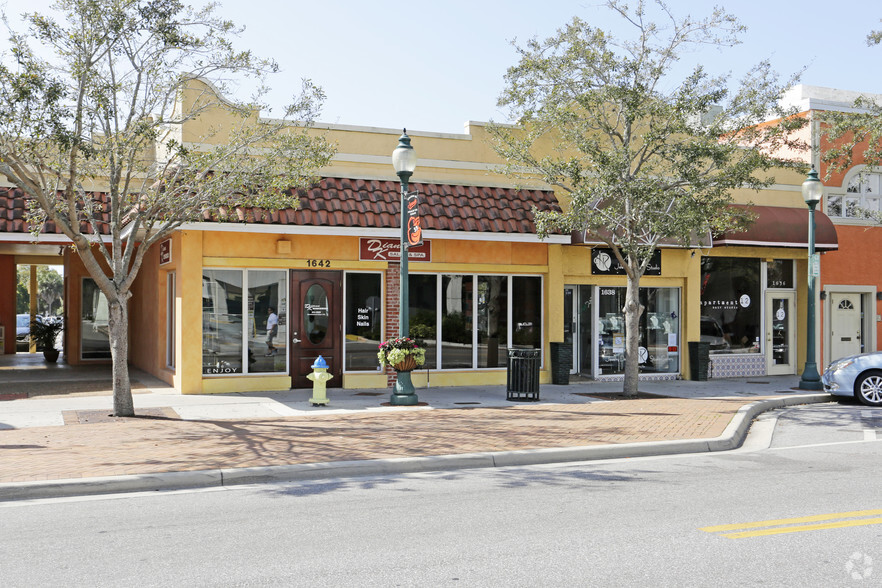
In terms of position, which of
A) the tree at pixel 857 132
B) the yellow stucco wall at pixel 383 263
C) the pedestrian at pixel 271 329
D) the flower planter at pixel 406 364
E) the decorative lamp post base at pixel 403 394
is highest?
the tree at pixel 857 132

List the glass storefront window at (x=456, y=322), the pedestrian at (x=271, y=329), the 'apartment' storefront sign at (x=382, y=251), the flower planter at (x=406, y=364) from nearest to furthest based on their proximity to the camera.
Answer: the flower planter at (x=406, y=364), the pedestrian at (x=271, y=329), the 'apartment' storefront sign at (x=382, y=251), the glass storefront window at (x=456, y=322)

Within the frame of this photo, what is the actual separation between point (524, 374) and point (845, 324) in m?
11.0

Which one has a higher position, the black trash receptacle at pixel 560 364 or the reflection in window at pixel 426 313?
the reflection in window at pixel 426 313

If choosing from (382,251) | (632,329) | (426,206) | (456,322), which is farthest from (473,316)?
(632,329)

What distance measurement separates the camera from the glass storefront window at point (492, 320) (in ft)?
55.4

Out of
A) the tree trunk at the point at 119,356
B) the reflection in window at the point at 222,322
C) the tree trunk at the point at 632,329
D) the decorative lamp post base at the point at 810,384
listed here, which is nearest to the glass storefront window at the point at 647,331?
the tree trunk at the point at 632,329

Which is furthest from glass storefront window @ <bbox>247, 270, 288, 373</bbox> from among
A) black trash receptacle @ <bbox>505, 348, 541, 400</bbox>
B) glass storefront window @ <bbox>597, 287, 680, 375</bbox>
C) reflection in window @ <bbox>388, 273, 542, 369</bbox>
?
glass storefront window @ <bbox>597, 287, 680, 375</bbox>

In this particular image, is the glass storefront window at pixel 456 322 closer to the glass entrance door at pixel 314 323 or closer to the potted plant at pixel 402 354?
the glass entrance door at pixel 314 323

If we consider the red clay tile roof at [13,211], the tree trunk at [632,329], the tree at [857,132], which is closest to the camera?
the red clay tile roof at [13,211]

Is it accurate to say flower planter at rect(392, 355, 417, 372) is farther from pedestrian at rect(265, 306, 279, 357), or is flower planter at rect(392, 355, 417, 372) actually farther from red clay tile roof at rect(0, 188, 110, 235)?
red clay tile roof at rect(0, 188, 110, 235)

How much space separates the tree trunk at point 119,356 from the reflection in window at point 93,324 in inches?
440

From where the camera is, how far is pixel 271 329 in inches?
610

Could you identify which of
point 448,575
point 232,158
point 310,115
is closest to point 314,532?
point 448,575

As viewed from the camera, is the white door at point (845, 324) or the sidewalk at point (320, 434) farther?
the white door at point (845, 324)
